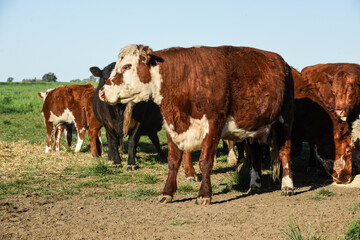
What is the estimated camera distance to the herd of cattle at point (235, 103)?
20.6 feet

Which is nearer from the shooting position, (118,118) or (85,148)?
(118,118)

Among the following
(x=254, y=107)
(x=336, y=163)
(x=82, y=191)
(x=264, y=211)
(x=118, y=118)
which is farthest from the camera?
(x=118, y=118)

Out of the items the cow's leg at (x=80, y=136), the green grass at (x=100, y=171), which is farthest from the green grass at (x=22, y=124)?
the green grass at (x=100, y=171)

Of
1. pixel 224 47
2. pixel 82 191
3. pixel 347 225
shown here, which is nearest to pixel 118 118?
pixel 82 191

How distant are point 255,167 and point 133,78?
2.61 meters

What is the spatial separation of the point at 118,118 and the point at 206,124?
4150 mm

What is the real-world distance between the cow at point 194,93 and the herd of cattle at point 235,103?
0.04 feet

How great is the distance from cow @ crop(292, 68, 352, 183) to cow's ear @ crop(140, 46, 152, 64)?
3413 mm

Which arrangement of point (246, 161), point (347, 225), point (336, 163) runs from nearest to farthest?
1. point (347, 225)
2. point (336, 163)
3. point (246, 161)

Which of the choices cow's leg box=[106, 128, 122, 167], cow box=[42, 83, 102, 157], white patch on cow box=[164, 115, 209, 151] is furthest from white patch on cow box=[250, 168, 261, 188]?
cow box=[42, 83, 102, 157]

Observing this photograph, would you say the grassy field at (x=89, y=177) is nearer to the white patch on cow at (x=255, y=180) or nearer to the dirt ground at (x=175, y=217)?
the dirt ground at (x=175, y=217)

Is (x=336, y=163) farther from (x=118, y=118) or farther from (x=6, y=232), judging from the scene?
(x=6, y=232)

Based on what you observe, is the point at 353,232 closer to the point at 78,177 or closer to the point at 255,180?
the point at 255,180

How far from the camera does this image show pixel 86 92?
12.8m
